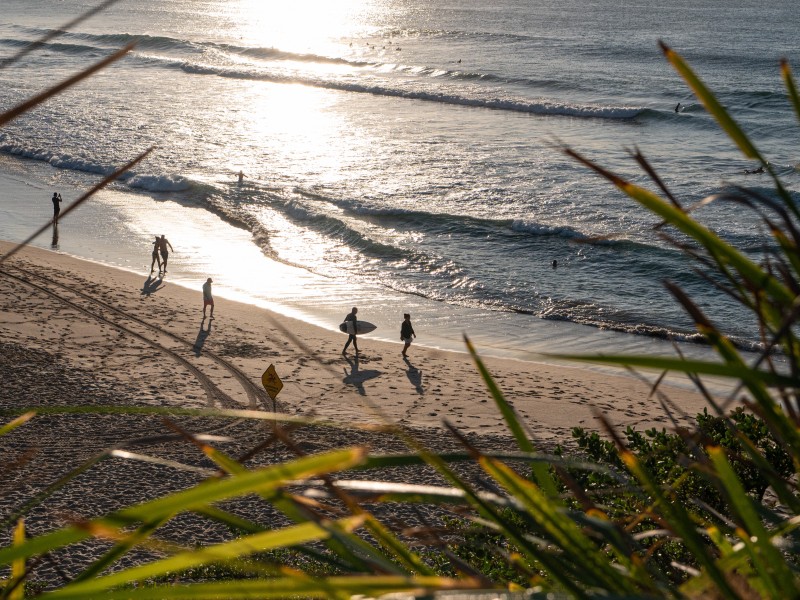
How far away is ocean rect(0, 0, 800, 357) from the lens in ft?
69.2

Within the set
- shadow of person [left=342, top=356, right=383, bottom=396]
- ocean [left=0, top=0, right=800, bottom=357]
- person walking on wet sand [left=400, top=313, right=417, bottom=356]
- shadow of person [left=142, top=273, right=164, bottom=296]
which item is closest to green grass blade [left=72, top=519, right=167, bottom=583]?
ocean [left=0, top=0, right=800, bottom=357]

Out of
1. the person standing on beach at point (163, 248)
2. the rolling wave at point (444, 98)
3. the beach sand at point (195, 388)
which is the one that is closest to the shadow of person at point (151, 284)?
the beach sand at point (195, 388)

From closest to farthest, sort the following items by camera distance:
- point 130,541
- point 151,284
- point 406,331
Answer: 1. point 130,541
2. point 406,331
3. point 151,284

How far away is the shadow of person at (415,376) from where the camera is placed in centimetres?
1538

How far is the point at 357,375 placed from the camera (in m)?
15.9

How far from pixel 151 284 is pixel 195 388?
21.6 ft

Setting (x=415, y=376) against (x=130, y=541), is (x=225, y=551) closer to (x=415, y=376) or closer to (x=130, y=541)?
(x=130, y=541)

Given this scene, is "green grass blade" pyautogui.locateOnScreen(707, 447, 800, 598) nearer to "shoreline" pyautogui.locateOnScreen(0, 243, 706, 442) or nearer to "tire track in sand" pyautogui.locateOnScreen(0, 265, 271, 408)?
"shoreline" pyautogui.locateOnScreen(0, 243, 706, 442)

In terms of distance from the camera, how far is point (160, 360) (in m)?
15.9

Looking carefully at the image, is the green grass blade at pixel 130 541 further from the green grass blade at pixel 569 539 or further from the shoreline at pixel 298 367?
the shoreline at pixel 298 367

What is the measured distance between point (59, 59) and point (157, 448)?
208 ft

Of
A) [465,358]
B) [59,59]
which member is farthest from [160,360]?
[59,59]

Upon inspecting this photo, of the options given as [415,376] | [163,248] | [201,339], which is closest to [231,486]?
[415,376]

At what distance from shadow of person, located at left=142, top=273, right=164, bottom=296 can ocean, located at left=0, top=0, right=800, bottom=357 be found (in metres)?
0.67
